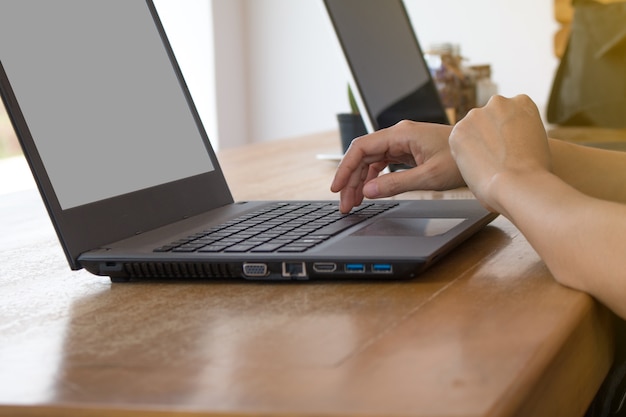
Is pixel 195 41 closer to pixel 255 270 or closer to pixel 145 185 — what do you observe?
pixel 145 185

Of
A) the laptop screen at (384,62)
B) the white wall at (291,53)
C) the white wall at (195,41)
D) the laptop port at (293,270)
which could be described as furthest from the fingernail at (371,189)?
the white wall at (195,41)

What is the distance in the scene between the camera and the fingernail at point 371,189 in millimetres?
994

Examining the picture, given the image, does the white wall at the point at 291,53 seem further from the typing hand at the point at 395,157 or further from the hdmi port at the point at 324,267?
the hdmi port at the point at 324,267

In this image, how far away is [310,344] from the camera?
0.58 meters

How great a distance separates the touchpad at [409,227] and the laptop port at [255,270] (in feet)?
0.41

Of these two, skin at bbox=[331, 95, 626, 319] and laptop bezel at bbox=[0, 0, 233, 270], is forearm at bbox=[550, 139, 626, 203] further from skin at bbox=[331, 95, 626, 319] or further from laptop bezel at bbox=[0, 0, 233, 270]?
laptop bezel at bbox=[0, 0, 233, 270]

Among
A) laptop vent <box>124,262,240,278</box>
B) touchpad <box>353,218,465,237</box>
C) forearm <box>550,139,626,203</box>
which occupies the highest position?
laptop vent <box>124,262,240,278</box>

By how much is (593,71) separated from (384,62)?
1119mm

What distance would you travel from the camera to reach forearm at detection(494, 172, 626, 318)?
0.68 m

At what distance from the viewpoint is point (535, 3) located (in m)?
4.62

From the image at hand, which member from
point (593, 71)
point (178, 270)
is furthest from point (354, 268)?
point (593, 71)

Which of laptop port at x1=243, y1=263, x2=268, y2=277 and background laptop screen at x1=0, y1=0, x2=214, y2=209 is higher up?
background laptop screen at x1=0, y1=0, x2=214, y2=209

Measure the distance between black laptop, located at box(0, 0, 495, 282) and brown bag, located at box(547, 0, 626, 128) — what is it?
1.64m

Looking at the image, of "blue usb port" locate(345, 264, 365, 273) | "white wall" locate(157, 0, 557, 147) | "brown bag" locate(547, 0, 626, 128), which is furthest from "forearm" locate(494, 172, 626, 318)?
"white wall" locate(157, 0, 557, 147)
